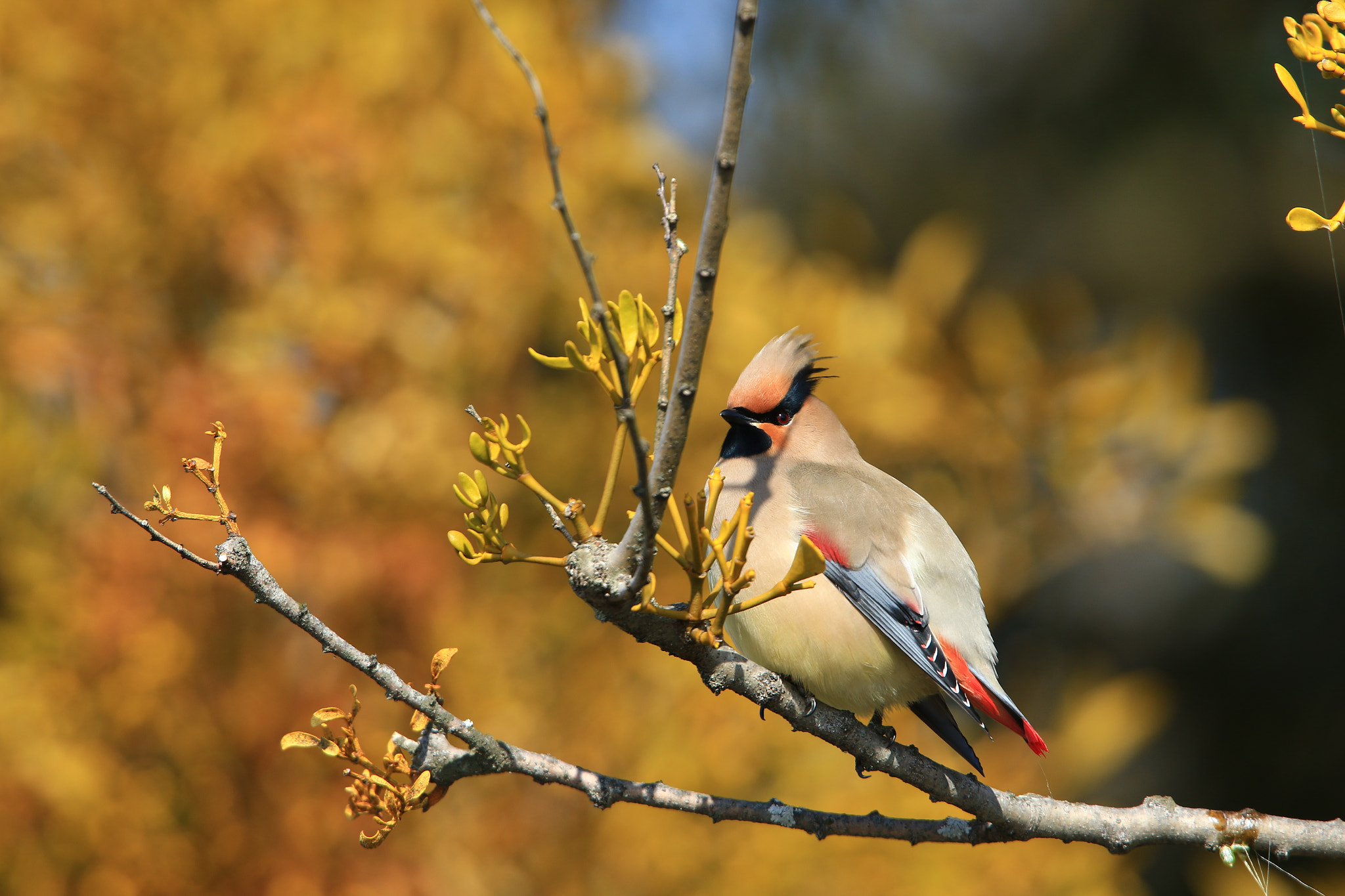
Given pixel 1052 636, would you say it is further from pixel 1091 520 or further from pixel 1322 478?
pixel 1091 520

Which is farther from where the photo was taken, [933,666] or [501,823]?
[501,823]

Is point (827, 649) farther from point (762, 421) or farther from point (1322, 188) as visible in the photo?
point (1322, 188)

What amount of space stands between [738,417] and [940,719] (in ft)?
2.83

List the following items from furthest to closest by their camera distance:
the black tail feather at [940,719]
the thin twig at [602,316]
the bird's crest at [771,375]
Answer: the bird's crest at [771,375] → the black tail feather at [940,719] → the thin twig at [602,316]

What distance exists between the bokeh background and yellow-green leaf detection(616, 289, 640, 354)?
243 centimetres

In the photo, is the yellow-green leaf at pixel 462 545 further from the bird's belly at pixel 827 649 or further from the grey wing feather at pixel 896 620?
the grey wing feather at pixel 896 620

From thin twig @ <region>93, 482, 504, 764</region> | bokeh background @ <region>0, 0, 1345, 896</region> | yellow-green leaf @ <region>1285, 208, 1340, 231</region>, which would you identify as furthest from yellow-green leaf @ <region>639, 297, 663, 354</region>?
bokeh background @ <region>0, 0, 1345, 896</region>

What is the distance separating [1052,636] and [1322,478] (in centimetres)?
171

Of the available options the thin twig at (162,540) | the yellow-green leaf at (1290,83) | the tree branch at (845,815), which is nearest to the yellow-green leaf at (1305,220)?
the yellow-green leaf at (1290,83)

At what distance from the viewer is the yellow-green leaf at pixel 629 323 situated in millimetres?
1539

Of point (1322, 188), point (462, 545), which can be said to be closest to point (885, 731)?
point (462, 545)

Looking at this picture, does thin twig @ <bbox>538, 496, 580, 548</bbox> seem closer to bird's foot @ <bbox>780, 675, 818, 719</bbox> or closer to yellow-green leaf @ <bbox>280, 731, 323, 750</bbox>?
yellow-green leaf @ <bbox>280, 731, 323, 750</bbox>

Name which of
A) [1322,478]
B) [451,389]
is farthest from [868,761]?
[1322,478]

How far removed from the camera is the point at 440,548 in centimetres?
389
